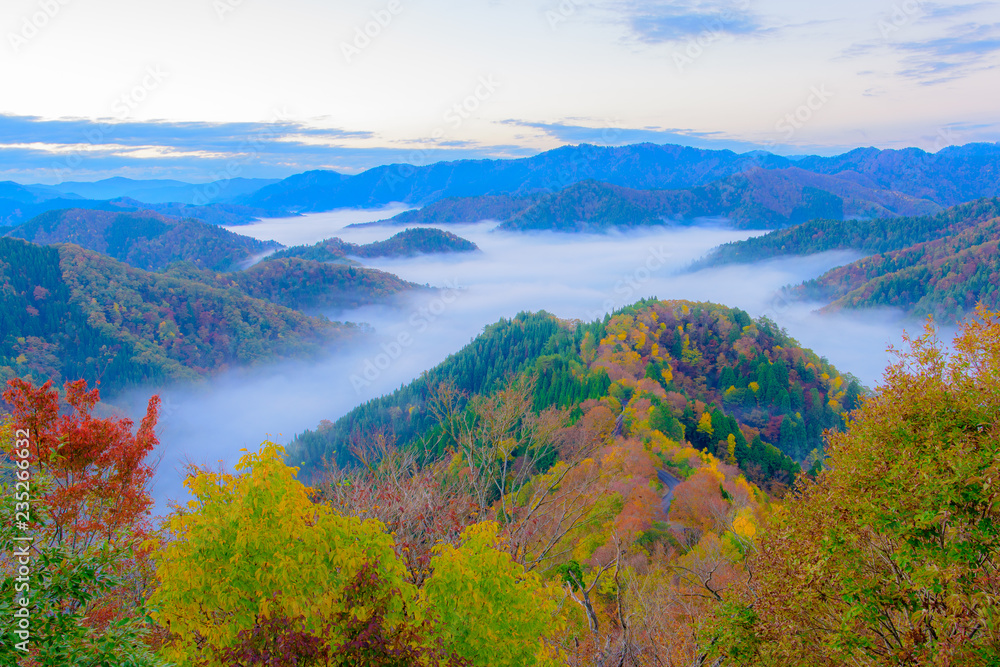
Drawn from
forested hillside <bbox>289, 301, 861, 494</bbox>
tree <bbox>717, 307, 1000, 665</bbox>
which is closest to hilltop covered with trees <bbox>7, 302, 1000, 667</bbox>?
tree <bbox>717, 307, 1000, 665</bbox>

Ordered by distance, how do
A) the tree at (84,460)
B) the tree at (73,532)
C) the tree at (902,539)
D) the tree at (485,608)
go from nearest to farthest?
1. the tree at (73,532)
2. the tree at (902,539)
3. the tree at (485,608)
4. the tree at (84,460)

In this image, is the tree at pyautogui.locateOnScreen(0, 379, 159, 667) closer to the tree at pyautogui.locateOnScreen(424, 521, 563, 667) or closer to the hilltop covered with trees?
the hilltop covered with trees

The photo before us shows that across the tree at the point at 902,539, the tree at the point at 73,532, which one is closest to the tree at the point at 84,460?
the tree at the point at 73,532

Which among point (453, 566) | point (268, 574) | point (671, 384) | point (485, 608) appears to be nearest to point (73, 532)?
point (268, 574)

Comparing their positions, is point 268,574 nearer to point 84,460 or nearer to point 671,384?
point 84,460

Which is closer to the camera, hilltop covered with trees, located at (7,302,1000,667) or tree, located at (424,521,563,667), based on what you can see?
hilltop covered with trees, located at (7,302,1000,667)

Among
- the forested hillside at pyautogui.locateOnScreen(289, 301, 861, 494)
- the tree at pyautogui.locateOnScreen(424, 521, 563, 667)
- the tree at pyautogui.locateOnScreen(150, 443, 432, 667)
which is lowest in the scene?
the forested hillside at pyautogui.locateOnScreen(289, 301, 861, 494)

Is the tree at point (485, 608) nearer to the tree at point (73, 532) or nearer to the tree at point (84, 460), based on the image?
the tree at point (73, 532)
